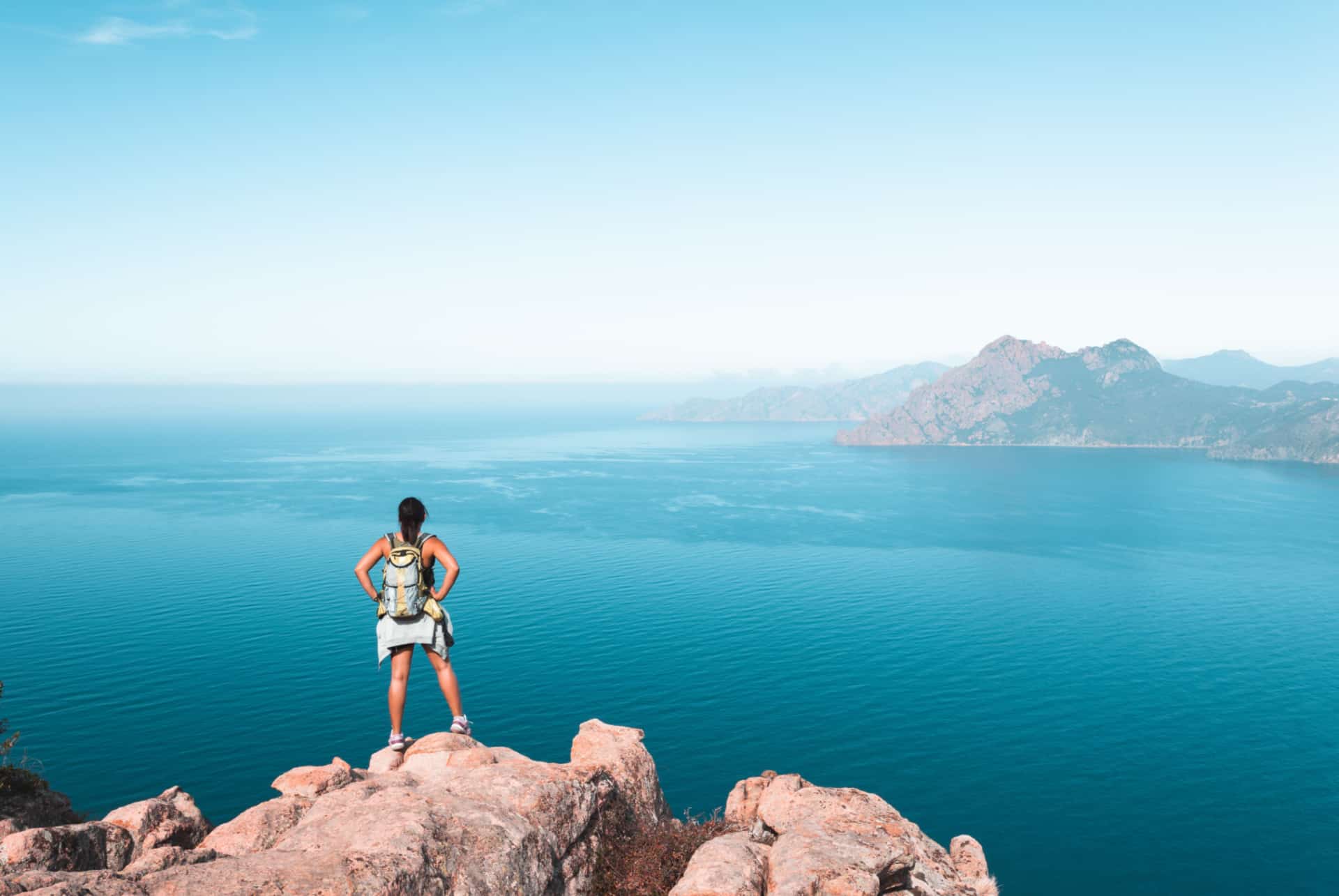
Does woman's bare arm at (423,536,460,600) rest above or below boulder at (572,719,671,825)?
above

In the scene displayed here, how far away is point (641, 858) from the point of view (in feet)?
39.8

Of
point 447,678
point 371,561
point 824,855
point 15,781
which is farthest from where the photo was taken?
point 15,781

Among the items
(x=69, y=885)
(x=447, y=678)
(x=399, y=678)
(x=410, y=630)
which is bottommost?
(x=447, y=678)

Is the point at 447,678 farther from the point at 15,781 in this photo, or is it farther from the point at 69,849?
the point at 15,781

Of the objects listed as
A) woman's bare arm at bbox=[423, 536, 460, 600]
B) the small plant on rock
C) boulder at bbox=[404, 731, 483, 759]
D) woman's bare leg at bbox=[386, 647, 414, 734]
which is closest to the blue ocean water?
the small plant on rock

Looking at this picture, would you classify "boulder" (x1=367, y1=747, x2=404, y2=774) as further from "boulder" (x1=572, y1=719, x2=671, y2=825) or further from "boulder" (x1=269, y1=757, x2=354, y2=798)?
"boulder" (x1=572, y1=719, x2=671, y2=825)

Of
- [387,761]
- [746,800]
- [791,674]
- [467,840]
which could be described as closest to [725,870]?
[467,840]

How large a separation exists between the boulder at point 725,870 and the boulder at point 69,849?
27.4ft

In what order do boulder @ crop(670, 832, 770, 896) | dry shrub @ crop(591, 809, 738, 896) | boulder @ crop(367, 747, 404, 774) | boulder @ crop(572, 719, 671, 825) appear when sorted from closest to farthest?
boulder @ crop(670, 832, 770, 896), dry shrub @ crop(591, 809, 738, 896), boulder @ crop(572, 719, 671, 825), boulder @ crop(367, 747, 404, 774)

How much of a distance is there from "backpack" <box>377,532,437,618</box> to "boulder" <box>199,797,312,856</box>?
10.9ft

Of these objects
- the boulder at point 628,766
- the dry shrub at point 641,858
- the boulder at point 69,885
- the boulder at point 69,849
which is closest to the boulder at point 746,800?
the boulder at point 628,766

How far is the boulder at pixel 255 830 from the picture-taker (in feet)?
39.2

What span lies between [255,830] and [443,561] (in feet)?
16.5

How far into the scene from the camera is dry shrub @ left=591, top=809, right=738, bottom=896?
451 inches
